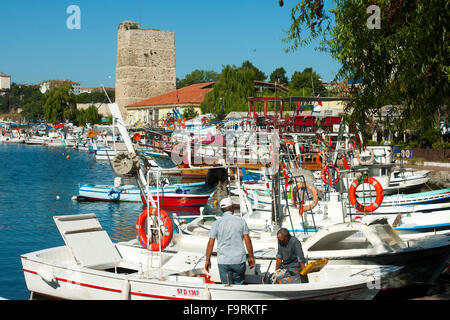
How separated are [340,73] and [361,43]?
86 cm

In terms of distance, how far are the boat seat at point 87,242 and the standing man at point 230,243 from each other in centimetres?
316

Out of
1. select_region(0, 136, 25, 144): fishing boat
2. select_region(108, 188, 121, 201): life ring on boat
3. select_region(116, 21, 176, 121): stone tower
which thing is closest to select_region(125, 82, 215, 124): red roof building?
select_region(116, 21, 176, 121): stone tower

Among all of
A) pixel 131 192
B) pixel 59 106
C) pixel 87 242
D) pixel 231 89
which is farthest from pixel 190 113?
pixel 87 242

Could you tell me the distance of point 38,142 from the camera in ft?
325

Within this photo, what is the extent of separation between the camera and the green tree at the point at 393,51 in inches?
340

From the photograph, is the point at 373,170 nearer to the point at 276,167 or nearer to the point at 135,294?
the point at 276,167

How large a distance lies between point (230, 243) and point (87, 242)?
12.5 feet

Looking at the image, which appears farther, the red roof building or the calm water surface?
the red roof building

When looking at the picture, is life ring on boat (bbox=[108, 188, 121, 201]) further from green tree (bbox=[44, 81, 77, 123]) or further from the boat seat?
green tree (bbox=[44, 81, 77, 123])

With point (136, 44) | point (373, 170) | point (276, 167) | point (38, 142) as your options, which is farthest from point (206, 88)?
point (276, 167)

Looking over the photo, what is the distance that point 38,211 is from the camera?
1062 inches

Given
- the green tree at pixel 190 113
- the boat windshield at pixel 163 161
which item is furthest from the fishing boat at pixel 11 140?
the boat windshield at pixel 163 161

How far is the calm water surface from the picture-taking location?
16844mm

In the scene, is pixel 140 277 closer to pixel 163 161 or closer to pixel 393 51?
pixel 393 51
